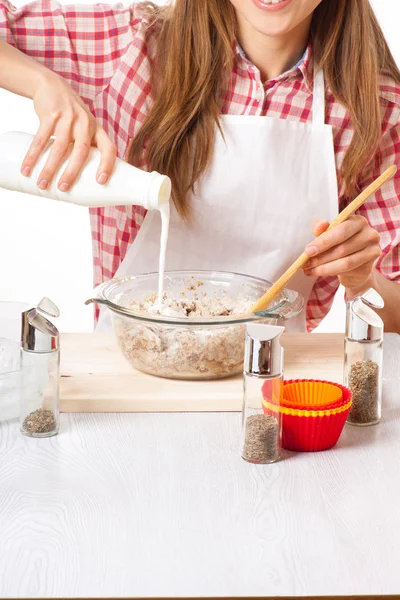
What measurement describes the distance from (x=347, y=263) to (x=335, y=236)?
0.24 ft

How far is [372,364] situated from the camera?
1246 mm

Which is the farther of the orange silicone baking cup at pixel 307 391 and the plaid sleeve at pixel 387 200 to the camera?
the plaid sleeve at pixel 387 200

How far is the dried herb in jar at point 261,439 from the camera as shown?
3.61ft

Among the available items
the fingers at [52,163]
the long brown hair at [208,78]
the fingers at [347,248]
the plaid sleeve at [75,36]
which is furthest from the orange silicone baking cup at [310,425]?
the plaid sleeve at [75,36]

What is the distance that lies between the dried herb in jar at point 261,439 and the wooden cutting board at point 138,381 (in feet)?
0.53

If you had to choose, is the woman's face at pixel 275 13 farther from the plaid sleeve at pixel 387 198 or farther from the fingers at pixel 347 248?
the fingers at pixel 347 248

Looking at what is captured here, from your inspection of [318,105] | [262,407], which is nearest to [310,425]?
[262,407]

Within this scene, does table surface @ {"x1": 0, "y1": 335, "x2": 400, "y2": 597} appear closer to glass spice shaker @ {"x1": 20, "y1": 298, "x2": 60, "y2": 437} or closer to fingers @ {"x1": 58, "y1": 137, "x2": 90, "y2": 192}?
glass spice shaker @ {"x1": 20, "y1": 298, "x2": 60, "y2": 437}

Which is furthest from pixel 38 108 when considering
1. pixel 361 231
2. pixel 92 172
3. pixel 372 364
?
pixel 372 364

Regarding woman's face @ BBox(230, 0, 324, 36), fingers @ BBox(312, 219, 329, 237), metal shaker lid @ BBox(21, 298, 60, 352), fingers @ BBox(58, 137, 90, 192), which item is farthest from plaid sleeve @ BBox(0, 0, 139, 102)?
metal shaker lid @ BBox(21, 298, 60, 352)

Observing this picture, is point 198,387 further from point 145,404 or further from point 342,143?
point 342,143

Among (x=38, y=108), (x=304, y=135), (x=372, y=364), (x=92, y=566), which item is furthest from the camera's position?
(x=304, y=135)

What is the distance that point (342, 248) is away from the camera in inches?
58.9

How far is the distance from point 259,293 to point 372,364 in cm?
32
